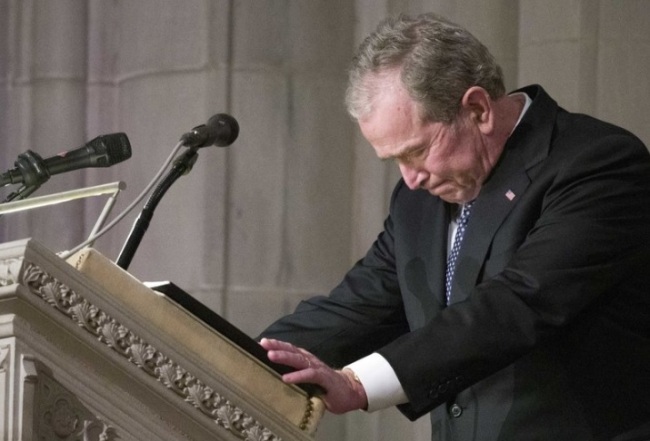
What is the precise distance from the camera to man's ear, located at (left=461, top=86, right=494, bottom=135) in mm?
3611

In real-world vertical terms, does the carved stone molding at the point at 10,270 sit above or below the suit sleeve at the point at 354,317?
above

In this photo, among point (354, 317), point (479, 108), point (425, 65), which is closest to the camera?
point (425, 65)

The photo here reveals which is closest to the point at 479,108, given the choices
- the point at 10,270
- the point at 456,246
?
the point at 456,246

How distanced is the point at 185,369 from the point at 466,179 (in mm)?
1187

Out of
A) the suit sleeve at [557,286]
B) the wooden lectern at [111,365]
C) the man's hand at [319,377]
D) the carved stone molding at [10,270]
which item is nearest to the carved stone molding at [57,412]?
the wooden lectern at [111,365]

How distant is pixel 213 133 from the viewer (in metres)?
3.60

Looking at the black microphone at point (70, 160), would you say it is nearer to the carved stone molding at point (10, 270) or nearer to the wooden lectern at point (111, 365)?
the wooden lectern at point (111, 365)

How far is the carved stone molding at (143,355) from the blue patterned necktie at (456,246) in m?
0.99

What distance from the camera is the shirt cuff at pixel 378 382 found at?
317cm

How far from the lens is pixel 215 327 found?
2.87 m

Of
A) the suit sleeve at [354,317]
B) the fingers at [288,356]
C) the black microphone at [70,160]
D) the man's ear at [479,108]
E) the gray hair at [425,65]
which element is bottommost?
the suit sleeve at [354,317]

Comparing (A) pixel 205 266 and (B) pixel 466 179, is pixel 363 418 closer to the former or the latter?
(A) pixel 205 266

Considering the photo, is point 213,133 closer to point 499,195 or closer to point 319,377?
point 499,195

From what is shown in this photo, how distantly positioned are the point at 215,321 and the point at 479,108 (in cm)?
110
